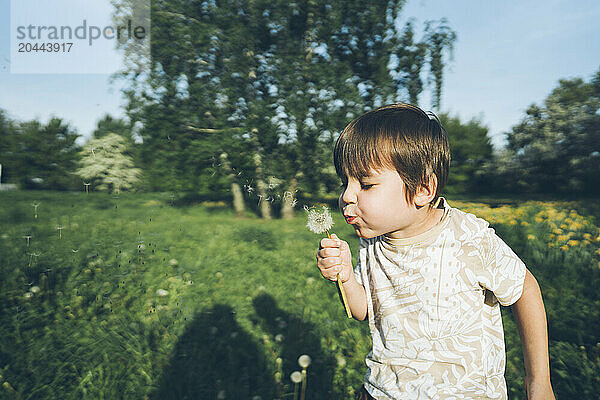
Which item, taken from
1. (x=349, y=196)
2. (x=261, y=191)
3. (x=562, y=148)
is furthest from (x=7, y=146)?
(x=562, y=148)

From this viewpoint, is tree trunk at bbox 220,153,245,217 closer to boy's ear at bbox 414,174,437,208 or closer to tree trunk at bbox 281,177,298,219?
tree trunk at bbox 281,177,298,219

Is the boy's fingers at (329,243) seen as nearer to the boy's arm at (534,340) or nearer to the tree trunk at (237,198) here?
the boy's arm at (534,340)

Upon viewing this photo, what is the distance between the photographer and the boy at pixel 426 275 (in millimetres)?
1266

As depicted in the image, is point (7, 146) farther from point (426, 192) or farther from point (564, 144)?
point (564, 144)

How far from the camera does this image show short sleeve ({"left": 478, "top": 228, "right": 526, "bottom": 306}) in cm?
129

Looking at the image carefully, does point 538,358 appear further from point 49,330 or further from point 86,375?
point 49,330

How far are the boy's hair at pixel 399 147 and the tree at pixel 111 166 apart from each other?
7.18 meters

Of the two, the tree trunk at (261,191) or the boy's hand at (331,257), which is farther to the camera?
the tree trunk at (261,191)

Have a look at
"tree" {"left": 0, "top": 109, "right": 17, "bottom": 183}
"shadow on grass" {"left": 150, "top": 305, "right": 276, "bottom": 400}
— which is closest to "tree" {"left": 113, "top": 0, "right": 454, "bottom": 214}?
"tree" {"left": 0, "top": 109, "right": 17, "bottom": 183}

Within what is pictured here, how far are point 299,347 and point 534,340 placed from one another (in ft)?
6.55

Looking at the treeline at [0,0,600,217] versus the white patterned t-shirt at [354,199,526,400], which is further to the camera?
the treeline at [0,0,600,217]

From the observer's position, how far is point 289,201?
A: 9039 millimetres

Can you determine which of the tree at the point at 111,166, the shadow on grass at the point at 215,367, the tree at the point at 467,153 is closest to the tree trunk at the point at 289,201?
the tree at the point at 111,166

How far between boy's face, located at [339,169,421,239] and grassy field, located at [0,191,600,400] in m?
1.70
